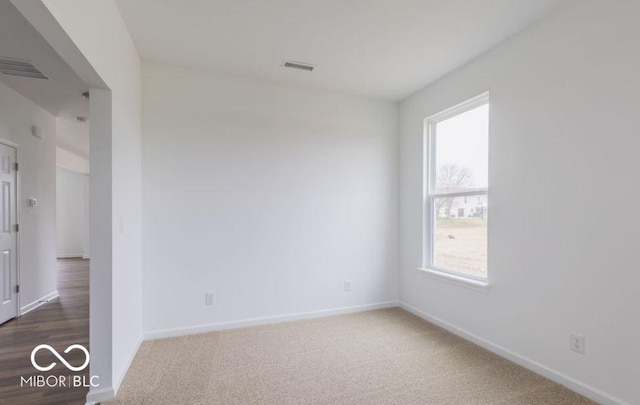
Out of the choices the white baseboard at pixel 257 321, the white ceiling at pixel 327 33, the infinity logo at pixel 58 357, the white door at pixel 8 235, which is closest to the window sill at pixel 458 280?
the white baseboard at pixel 257 321

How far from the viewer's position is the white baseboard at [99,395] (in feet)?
6.32

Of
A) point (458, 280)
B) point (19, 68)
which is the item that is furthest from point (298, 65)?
point (458, 280)

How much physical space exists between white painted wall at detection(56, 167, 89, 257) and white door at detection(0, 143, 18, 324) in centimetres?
529

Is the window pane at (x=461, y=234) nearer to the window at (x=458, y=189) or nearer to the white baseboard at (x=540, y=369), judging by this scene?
the window at (x=458, y=189)

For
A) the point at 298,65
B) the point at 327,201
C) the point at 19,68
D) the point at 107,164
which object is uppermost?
the point at 298,65

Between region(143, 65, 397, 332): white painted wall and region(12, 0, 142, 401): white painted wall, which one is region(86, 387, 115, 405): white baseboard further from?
region(143, 65, 397, 332): white painted wall

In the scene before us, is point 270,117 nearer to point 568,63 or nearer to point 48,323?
point 568,63

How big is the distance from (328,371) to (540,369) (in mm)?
1605

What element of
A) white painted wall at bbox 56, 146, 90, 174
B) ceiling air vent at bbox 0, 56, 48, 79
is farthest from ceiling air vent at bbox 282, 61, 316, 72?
white painted wall at bbox 56, 146, 90, 174

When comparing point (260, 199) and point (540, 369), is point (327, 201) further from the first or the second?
point (540, 369)

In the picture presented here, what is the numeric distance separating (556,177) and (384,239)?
202 cm

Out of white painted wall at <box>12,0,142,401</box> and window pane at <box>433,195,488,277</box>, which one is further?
window pane at <box>433,195,488,277</box>

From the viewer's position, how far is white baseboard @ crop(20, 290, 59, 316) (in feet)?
12.0

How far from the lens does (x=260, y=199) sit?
10.8 ft
